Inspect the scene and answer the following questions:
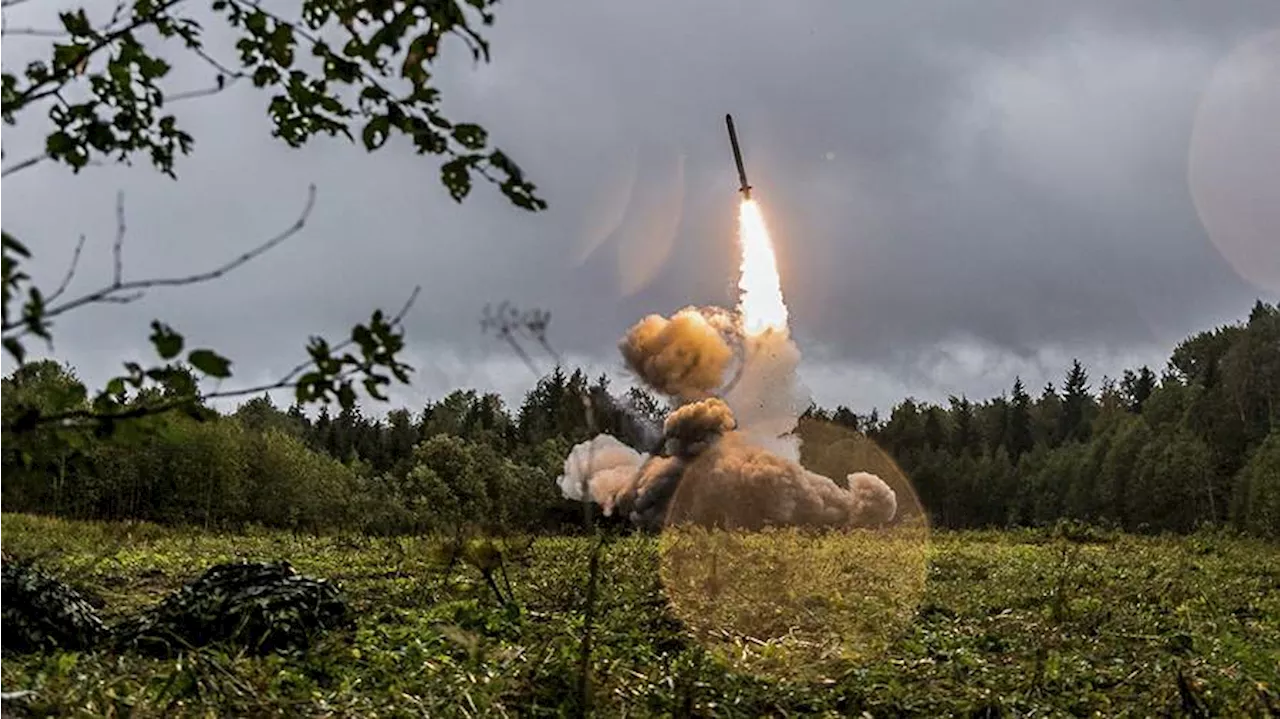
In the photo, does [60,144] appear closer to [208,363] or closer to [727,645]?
[208,363]

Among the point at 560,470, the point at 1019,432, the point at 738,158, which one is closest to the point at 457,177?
the point at 738,158

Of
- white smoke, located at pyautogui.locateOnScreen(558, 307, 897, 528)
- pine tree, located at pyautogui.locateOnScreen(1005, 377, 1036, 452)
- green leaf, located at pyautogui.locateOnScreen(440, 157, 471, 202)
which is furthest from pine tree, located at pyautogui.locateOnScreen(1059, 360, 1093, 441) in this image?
green leaf, located at pyautogui.locateOnScreen(440, 157, 471, 202)

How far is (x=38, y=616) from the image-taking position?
927 centimetres

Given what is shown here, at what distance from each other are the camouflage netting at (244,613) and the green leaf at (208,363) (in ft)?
22.8

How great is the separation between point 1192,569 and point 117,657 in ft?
53.1

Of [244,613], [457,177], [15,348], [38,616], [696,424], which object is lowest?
[38,616]

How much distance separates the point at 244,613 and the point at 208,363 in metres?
7.70

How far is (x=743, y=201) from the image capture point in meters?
29.8

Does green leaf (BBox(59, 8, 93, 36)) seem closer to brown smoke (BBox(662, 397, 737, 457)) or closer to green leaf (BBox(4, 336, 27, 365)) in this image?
green leaf (BBox(4, 336, 27, 365))

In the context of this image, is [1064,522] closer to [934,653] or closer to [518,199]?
[934,653]

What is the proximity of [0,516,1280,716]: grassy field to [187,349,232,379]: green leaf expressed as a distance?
2.36m

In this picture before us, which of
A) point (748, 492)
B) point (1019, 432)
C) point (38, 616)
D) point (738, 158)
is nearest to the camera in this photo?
point (38, 616)

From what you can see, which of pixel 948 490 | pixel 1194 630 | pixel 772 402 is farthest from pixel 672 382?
pixel 948 490

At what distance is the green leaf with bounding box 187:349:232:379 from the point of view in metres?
2.58
